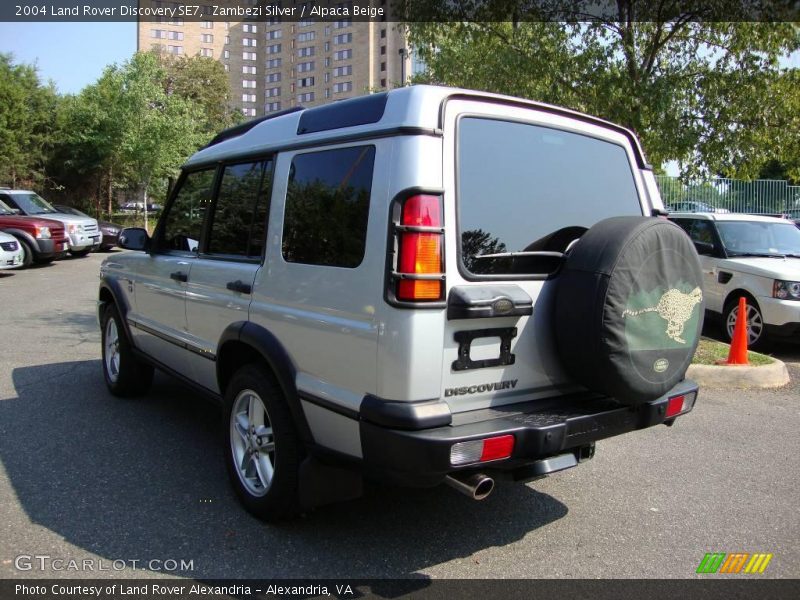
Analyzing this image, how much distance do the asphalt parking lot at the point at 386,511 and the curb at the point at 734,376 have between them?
109 cm

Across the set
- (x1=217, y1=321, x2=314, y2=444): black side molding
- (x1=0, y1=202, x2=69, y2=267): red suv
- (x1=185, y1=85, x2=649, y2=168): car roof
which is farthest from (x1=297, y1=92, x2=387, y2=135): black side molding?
(x1=0, y1=202, x2=69, y2=267): red suv

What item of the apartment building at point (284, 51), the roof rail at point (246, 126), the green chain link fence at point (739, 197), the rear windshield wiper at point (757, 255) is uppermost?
the apartment building at point (284, 51)

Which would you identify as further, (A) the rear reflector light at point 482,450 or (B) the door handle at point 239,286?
(B) the door handle at point 239,286

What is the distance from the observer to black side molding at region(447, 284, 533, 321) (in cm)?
274

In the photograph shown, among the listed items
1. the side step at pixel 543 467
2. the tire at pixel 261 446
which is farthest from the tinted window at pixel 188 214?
the side step at pixel 543 467

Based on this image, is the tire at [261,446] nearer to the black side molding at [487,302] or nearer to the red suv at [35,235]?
the black side molding at [487,302]

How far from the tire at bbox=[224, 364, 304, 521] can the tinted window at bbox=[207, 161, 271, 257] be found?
2.44 feet

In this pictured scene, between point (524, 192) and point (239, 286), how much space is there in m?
1.63

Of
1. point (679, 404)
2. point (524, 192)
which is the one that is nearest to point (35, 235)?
point (524, 192)

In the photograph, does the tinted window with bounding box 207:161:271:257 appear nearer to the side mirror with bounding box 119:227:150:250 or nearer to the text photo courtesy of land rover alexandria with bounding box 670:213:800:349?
the side mirror with bounding box 119:227:150:250

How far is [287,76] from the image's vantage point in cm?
12162

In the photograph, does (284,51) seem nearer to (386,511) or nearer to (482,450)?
(386,511)

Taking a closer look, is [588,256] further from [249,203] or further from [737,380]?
[737,380]

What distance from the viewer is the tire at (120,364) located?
559cm
